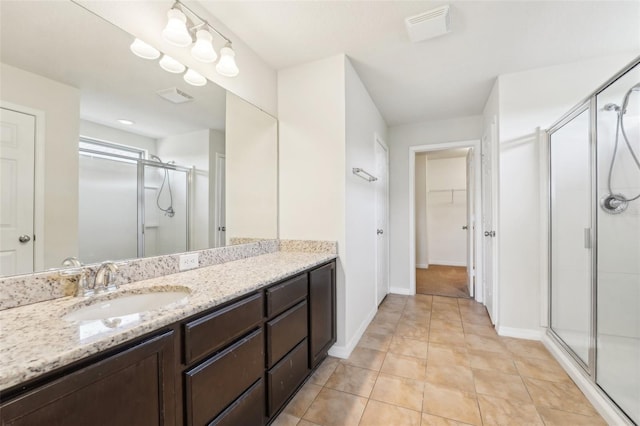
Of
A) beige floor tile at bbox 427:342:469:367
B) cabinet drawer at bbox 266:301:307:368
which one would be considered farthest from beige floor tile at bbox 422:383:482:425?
cabinet drawer at bbox 266:301:307:368

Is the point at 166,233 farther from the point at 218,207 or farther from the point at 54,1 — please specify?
the point at 54,1

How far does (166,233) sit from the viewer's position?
1.58 m

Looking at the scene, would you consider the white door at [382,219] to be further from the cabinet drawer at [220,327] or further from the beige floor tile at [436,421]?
the cabinet drawer at [220,327]

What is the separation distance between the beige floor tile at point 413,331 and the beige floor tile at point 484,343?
354 mm

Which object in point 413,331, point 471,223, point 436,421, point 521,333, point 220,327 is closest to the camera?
point 220,327

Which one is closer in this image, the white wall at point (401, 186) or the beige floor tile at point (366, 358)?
the beige floor tile at point (366, 358)

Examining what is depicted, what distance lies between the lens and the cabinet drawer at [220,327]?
38.6 inches

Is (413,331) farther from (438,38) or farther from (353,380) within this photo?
(438,38)

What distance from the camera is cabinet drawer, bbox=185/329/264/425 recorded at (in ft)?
3.23

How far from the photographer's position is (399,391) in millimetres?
1794

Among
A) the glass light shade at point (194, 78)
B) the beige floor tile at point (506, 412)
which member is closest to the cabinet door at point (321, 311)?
the beige floor tile at point (506, 412)

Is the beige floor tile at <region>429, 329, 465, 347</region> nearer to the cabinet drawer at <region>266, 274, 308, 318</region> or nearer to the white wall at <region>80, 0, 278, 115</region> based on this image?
the cabinet drawer at <region>266, 274, 308, 318</region>

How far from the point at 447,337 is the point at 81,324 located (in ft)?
8.87

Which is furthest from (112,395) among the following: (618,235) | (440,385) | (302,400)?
(618,235)
